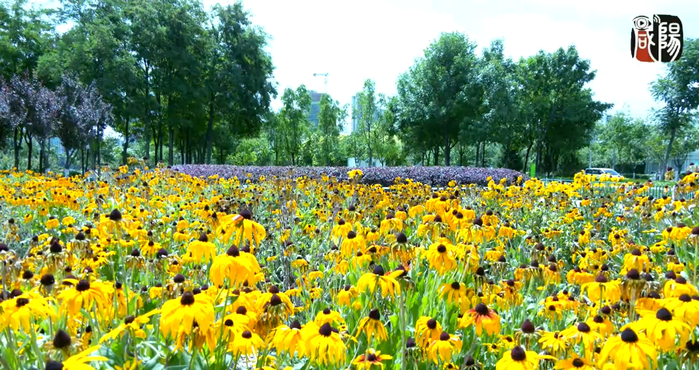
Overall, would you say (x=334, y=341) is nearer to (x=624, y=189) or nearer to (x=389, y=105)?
(x=624, y=189)

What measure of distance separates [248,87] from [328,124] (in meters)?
9.18

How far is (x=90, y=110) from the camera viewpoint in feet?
64.2

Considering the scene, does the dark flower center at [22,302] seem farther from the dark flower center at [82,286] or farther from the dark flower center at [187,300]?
the dark flower center at [187,300]

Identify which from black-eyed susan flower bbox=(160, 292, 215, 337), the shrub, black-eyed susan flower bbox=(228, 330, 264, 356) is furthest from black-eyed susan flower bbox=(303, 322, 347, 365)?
the shrub

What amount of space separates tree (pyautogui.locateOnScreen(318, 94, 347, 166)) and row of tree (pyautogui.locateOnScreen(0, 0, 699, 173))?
86mm

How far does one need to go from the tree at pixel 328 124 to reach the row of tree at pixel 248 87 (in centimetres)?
9

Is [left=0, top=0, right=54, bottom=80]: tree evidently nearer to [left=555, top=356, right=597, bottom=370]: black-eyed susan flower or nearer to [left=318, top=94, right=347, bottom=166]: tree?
[left=318, top=94, right=347, bottom=166]: tree

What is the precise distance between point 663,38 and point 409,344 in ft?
69.4

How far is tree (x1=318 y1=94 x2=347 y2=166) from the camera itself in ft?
123

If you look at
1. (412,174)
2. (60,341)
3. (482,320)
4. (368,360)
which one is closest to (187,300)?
(60,341)

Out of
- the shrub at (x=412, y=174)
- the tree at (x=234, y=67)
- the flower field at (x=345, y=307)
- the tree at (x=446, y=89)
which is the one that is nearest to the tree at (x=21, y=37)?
the tree at (x=234, y=67)

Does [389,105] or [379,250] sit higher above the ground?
[389,105]

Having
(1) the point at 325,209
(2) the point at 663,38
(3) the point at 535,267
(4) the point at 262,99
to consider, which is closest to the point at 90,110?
(4) the point at 262,99

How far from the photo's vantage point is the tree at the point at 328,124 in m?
37.4
